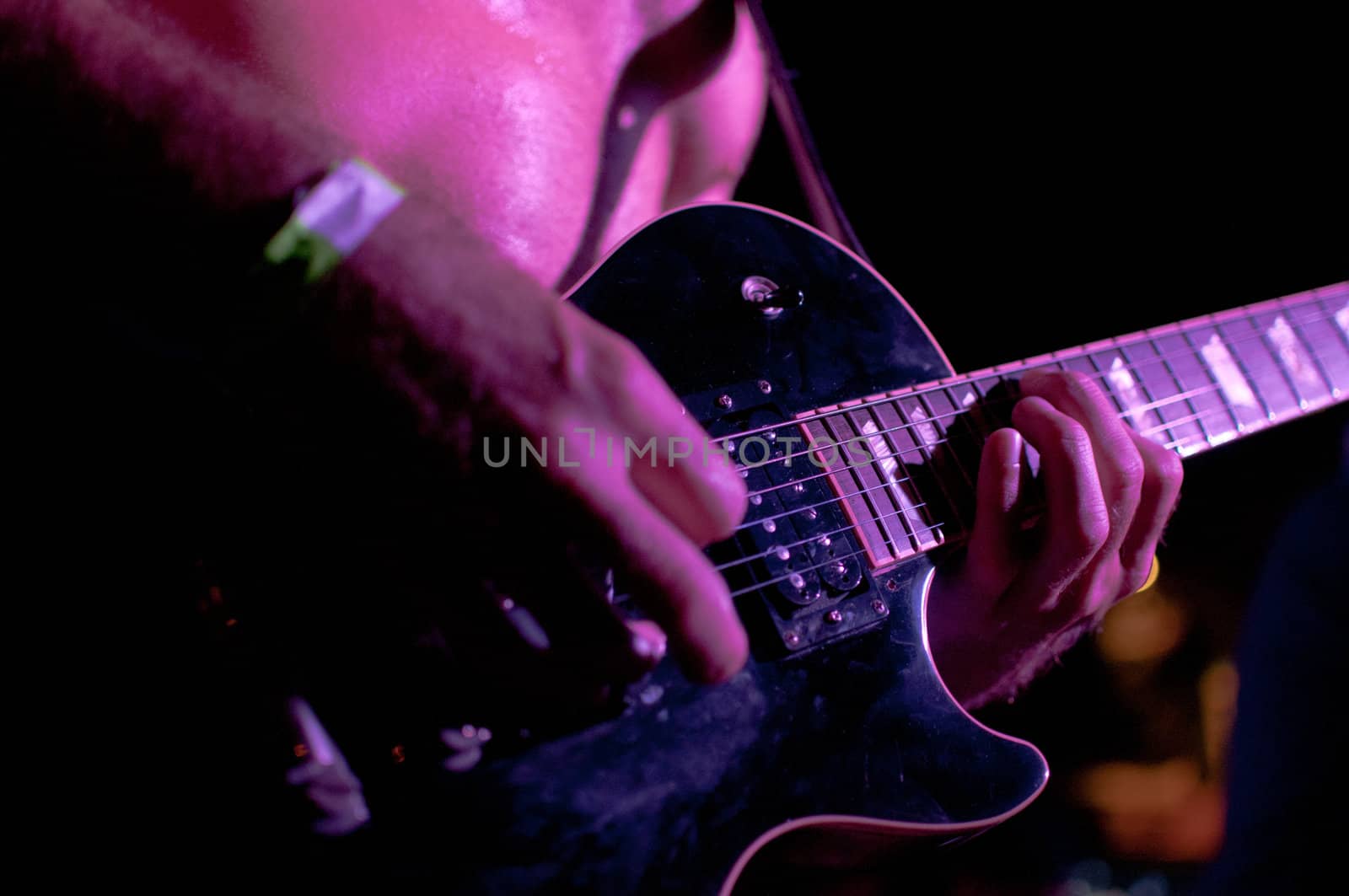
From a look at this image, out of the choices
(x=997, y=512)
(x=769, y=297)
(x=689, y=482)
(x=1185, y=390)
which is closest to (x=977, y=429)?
(x=997, y=512)

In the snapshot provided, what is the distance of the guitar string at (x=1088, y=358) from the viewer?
820 millimetres

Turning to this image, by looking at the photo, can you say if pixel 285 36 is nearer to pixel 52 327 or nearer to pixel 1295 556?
pixel 52 327

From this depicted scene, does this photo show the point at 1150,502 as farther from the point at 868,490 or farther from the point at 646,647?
the point at 646,647

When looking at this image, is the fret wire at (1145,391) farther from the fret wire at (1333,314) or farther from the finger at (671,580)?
the finger at (671,580)

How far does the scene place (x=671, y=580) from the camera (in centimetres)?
47

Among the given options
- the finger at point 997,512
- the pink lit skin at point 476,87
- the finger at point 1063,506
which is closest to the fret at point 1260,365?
the finger at point 1063,506

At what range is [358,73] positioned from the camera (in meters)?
0.81

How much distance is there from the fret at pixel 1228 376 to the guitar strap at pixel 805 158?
62 cm

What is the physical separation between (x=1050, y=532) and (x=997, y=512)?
92 millimetres

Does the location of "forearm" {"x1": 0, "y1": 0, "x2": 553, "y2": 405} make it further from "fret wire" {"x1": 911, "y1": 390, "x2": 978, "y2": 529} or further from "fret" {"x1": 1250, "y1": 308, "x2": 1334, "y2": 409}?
"fret" {"x1": 1250, "y1": 308, "x2": 1334, "y2": 409}

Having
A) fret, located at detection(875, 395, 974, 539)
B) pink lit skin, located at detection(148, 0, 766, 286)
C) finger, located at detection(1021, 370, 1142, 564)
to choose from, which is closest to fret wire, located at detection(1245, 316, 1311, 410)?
finger, located at detection(1021, 370, 1142, 564)

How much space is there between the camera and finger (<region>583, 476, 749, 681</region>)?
45 centimetres

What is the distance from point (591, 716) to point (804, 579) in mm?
269

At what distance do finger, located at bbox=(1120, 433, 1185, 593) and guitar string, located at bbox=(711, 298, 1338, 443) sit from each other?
16 centimetres
